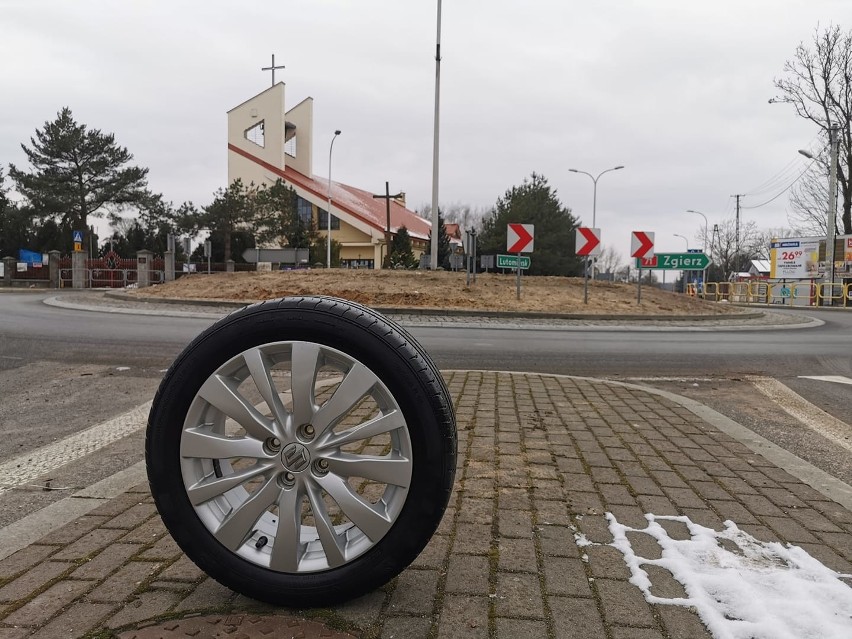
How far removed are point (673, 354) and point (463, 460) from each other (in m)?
7.32

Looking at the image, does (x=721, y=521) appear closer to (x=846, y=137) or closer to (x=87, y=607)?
(x=87, y=607)

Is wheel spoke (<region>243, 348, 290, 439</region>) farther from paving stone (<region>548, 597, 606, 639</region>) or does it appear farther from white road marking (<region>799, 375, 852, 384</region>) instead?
white road marking (<region>799, 375, 852, 384</region>)

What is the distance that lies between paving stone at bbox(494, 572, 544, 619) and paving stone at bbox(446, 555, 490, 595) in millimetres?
58

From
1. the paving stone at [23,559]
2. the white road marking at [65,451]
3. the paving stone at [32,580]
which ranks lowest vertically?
the white road marking at [65,451]

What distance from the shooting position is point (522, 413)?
4.90 meters

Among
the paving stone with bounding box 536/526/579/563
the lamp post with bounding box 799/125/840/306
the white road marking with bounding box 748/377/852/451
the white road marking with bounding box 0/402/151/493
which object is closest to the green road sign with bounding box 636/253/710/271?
the white road marking with bounding box 748/377/852/451

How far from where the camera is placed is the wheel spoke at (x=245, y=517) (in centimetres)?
206

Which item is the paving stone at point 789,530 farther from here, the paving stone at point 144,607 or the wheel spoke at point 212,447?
the paving stone at point 144,607

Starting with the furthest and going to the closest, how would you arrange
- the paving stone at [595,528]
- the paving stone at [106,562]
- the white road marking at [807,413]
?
the white road marking at [807,413], the paving stone at [595,528], the paving stone at [106,562]

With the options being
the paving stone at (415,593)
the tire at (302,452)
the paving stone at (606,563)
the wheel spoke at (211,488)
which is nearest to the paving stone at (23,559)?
the tire at (302,452)

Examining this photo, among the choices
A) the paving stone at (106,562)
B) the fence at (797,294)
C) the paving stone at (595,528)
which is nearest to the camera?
the paving stone at (106,562)

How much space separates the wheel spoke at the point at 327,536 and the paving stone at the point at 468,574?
421 millimetres

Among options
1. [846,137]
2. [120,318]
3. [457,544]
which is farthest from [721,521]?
[846,137]

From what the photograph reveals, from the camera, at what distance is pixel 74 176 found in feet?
174
